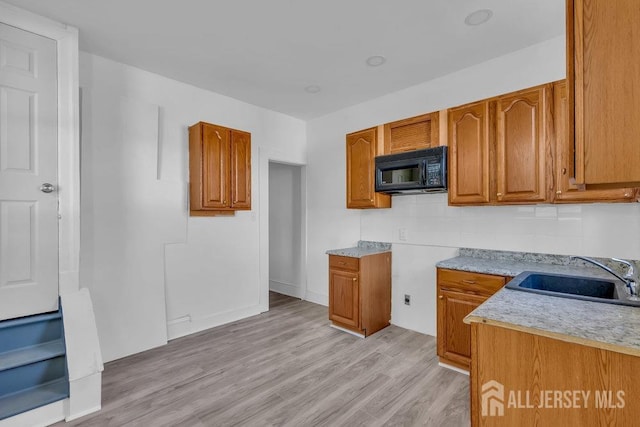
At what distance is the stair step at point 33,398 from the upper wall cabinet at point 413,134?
335cm

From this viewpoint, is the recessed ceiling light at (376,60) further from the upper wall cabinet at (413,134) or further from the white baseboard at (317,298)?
the white baseboard at (317,298)

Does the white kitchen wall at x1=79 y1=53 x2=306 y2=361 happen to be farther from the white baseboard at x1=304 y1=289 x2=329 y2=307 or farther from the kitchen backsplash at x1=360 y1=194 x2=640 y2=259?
the kitchen backsplash at x1=360 y1=194 x2=640 y2=259

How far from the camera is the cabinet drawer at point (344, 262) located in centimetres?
326

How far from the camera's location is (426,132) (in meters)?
3.03

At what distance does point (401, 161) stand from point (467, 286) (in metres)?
1.34

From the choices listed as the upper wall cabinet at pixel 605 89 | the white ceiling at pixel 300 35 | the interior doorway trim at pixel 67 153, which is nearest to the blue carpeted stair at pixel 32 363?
the interior doorway trim at pixel 67 153

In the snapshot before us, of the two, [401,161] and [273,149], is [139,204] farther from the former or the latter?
[401,161]

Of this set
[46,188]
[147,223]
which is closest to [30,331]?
[46,188]

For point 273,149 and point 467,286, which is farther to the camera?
point 273,149

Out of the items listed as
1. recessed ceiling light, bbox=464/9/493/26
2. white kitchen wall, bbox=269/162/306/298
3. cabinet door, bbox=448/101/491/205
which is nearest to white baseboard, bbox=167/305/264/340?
white kitchen wall, bbox=269/162/306/298

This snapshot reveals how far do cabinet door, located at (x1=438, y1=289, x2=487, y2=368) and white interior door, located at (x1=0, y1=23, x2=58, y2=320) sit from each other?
3066mm

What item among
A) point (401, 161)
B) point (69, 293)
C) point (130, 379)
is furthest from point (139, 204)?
point (401, 161)

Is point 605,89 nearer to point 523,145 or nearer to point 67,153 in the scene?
point 523,145

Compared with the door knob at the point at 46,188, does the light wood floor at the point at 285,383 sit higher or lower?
lower
